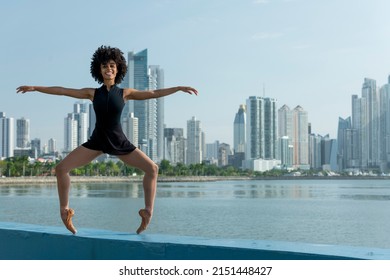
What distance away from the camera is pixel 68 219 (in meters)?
4.80

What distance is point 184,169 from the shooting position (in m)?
166

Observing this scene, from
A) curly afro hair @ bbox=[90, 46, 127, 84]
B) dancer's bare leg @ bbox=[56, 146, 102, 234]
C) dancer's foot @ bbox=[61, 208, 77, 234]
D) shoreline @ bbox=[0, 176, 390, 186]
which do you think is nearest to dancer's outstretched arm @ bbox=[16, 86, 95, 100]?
curly afro hair @ bbox=[90, 46, 127, 84]

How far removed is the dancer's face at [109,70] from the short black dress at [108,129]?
24cm

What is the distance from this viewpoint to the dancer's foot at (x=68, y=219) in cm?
472

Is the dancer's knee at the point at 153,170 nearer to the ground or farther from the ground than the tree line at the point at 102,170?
farther from the ground

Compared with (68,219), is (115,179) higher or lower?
lower

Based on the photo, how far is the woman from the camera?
15.7 ft

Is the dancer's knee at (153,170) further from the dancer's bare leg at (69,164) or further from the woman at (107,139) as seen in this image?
the dancer's bare leg at (69,164)

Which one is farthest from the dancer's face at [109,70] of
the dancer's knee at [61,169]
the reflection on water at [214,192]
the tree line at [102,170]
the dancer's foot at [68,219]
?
the tree line at [102,170]

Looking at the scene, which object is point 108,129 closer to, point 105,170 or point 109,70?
point 109,70

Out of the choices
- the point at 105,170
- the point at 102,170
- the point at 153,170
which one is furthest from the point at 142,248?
the point at 105,170

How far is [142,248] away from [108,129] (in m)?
1.06

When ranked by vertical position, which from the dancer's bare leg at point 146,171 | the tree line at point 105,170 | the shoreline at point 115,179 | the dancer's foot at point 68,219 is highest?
the dancer's bare leg at point 146,171
